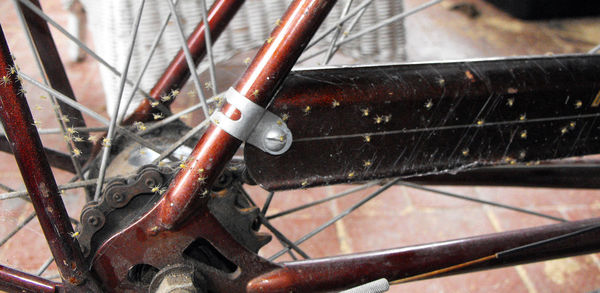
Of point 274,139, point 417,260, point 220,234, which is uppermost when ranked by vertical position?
point 274,139

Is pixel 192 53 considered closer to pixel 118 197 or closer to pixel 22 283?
pixel 118 197

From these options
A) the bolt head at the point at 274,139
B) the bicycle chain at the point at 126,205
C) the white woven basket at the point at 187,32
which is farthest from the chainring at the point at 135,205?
the white woven basket at the point at 187,32

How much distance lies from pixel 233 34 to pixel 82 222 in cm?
107

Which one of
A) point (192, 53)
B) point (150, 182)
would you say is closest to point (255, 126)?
point (150, 182)

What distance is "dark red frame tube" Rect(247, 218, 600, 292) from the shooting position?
78cm

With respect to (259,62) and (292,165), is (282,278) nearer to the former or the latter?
(292,165)

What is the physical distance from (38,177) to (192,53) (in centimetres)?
40

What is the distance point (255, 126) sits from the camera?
0.63 meters

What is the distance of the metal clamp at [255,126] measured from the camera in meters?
0.61

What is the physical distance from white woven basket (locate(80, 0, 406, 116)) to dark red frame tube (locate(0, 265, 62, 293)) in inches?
35.2

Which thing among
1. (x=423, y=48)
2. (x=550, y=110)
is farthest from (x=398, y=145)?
(x=423, y=48)

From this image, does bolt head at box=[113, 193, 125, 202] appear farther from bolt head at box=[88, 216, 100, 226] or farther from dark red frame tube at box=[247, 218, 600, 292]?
dark red frame tube at box=[247, 218, 600, 292]

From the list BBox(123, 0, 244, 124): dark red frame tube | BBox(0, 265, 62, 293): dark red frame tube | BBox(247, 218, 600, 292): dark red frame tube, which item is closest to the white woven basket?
BBox(123, 0, 244, 124): dark red frame tube

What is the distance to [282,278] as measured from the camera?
77cm
